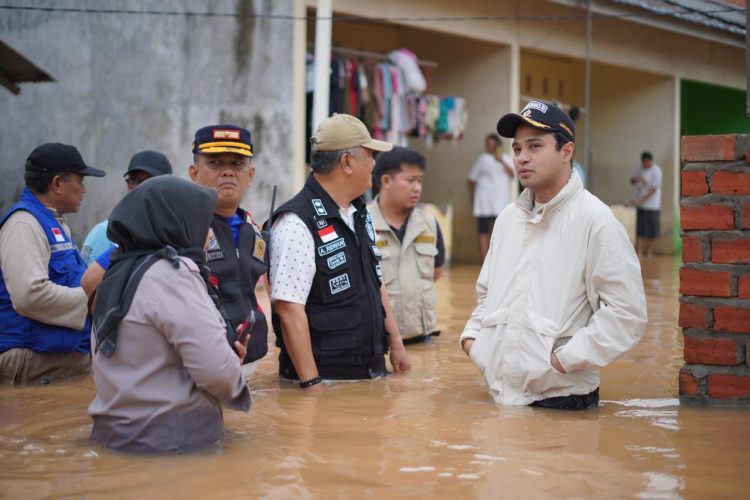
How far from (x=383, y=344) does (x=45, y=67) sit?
992cm

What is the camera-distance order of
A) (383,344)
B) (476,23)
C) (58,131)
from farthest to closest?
(476,23)
(58,131)
(383,344)

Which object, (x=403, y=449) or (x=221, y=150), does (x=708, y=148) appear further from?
(x=221, y=150)

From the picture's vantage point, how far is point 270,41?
13492 mm

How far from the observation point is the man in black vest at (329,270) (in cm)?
590

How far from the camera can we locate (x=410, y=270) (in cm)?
802

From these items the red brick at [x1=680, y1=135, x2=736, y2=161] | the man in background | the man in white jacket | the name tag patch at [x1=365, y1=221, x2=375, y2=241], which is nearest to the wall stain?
the name tag patch at [x1=365, y1=221, x2=375, y2=241]

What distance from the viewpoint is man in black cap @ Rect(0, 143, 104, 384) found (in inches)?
249

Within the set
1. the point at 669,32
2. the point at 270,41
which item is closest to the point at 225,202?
the point at 270,41

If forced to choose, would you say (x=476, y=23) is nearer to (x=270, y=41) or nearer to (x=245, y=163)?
(x=270, y=41)

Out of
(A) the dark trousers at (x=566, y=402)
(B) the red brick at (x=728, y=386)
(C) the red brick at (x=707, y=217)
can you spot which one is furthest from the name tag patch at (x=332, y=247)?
(B) the red brick at (x=728, y=386)

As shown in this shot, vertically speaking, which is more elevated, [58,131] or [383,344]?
[58,131]

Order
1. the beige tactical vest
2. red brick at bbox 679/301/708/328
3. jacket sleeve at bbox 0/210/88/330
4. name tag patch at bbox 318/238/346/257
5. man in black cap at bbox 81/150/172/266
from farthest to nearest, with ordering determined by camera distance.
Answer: the beige tactical vest, man in black cap at bbox 81/150/172/266, jacket sleeve at bbox 0/210/88/330, name tag patch at bbox 318/238/346/257, red brick at bbox 679/301/708/328

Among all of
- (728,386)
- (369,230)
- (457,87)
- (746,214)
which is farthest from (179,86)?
(728,386)

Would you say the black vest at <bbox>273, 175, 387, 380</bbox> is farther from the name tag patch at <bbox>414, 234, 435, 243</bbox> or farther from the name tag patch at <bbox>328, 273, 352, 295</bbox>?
the name tag patch at <bbox>414, 234, 435, 243</bbox>
